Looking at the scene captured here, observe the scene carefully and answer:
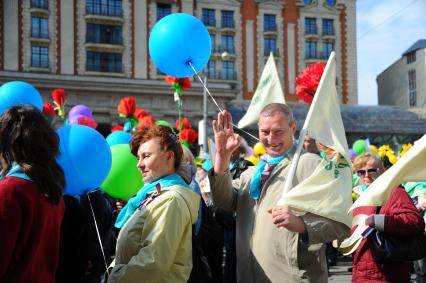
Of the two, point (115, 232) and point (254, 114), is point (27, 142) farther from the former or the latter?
point (254, 114)

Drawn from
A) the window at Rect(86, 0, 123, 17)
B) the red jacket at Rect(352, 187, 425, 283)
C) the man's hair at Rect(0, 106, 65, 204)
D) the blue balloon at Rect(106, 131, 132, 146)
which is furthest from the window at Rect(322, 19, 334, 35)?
the man's hair at Rect(0, 106, 65, 204)

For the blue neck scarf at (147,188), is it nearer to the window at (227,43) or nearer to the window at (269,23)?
the window at (227,43)

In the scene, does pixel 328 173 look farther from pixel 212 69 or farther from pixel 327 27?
pixel 327 27

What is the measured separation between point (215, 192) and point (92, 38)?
36416 mm

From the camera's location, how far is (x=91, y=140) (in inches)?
130

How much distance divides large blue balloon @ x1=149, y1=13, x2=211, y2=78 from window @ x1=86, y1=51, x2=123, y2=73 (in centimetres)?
3397

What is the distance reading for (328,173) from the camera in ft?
9.10

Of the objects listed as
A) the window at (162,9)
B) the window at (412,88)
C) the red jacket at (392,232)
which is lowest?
the red jacket at (392,232)

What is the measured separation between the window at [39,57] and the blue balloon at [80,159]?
1397 inches

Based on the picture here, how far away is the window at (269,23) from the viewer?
43.5 metres

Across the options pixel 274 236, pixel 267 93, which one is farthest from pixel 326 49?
pixel 274 236

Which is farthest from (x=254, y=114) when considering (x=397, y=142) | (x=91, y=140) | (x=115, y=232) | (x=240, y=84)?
(x=240, y=84)

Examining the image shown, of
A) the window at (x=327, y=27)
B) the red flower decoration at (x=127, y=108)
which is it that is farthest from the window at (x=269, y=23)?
the red flower decoration at (x=127, y=108)

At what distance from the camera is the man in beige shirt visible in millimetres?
2664
